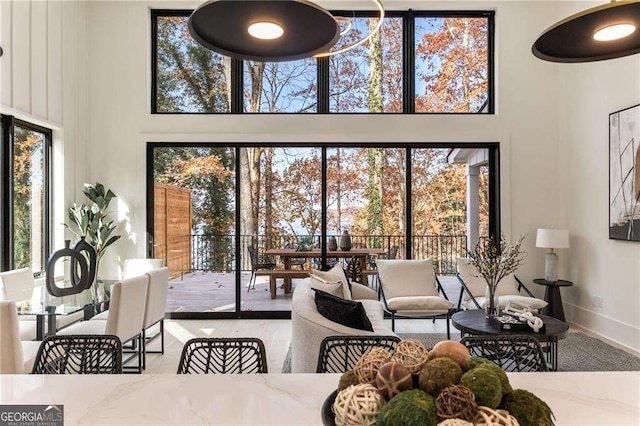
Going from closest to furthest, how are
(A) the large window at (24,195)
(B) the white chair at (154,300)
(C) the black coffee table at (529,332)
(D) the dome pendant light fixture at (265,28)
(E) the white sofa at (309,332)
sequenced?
1. (D) the dome pendant light fixture at (265,28)
2. (E) the white sofa at (309,332)
3. (C) the black coffee table at (529,332)
4. (B) the white chair at (154,300)
5. (A) the large window at (24,195)

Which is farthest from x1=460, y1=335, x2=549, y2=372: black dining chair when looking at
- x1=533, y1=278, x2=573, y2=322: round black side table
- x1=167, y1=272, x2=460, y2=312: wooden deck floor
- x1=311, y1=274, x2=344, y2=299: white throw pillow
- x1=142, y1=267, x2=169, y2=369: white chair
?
x1=167, y1=272, x2=460, y2=312: wooden deck floor

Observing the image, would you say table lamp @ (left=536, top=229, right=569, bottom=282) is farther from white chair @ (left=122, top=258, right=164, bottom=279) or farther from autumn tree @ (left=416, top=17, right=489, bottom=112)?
white chair @ (left=122, top=258, right=164, bottom=279)

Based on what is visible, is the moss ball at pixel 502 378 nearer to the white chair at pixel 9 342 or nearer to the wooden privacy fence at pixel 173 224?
the white chair at pixel 9 342

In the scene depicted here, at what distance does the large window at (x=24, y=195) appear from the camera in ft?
14.5

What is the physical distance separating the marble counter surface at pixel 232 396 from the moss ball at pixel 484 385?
0.45 metres

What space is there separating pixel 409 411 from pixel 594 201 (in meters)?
5.38

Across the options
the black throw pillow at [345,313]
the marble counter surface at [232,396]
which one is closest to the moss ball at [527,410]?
the marble counter surface at [232,396]

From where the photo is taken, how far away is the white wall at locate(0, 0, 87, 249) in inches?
171

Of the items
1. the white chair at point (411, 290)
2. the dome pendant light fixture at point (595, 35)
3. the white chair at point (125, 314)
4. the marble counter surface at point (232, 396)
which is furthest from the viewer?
the white chair at point (411, 290)

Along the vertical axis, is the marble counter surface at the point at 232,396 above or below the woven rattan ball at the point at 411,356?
below

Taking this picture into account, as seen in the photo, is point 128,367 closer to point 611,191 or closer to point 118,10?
point 118,10

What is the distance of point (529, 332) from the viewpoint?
3.43 metres

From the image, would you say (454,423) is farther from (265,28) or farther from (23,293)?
(23,293)

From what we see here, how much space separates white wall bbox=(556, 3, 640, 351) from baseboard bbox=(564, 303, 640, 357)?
0.01 meters
